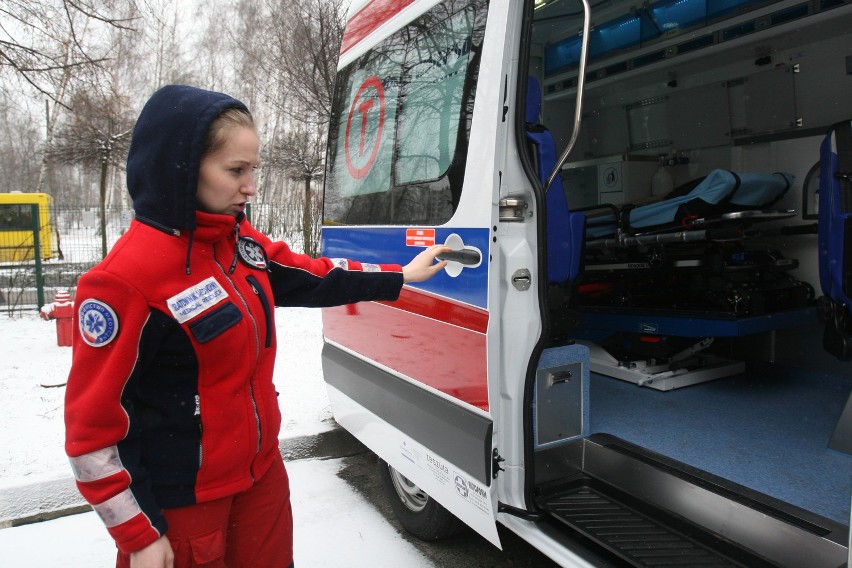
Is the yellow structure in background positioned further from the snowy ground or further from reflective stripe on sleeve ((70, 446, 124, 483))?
reflective stripe on sleeve ((70, 446, 124, 483))

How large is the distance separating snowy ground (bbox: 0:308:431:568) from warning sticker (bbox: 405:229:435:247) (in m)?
1.39

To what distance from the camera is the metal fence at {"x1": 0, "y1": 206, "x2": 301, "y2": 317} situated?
400 inches

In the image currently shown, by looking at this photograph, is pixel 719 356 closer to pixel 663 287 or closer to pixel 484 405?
pixel 663 287

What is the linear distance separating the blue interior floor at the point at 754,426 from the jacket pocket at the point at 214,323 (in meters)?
1.88

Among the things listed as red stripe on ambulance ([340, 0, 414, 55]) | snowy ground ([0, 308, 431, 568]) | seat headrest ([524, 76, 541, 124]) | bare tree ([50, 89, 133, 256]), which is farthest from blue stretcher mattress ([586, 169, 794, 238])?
bare tree ([50, 89, 133, 256])

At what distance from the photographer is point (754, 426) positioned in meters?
2.88

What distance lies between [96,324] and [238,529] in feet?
2.09

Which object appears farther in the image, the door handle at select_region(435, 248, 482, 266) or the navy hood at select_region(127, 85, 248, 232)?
the door handle at select_region(435, 248, 482, 266)

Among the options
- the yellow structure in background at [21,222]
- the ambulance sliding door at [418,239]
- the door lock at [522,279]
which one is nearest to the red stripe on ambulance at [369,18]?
the ambulance sliding door at [418,239]

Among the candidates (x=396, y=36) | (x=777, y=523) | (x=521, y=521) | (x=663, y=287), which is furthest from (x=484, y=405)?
(x=663, y=287)

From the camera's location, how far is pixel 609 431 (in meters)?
2.79

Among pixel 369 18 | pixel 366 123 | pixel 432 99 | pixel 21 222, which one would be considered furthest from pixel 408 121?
pixel 21 222

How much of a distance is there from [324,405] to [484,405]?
8.58ft

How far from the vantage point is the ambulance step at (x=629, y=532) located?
6.01 ft
